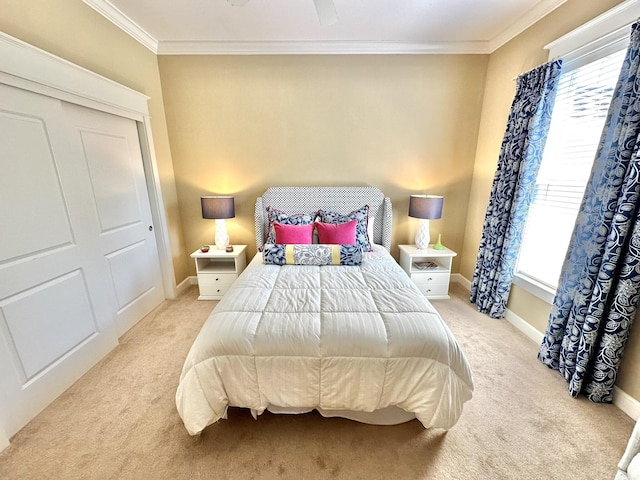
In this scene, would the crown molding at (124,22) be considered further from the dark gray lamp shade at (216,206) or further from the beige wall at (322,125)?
the dark gray lamp shade at (216,206)

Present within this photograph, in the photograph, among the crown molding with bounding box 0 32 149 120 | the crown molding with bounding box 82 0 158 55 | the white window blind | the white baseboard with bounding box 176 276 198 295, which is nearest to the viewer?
the crown molding with bounding box 0 32 149 120

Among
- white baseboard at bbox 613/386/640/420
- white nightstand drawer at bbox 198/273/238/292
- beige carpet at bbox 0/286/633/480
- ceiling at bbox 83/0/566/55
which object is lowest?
beige carpet at bbox 0/286/633/480

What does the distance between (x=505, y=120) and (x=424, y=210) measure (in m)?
1.16

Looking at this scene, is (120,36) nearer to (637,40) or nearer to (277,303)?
(277,303)

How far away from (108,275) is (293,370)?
1897 millimetres

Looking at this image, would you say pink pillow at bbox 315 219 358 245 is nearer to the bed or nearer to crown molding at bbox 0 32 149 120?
the bed

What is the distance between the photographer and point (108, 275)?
7.16 ft

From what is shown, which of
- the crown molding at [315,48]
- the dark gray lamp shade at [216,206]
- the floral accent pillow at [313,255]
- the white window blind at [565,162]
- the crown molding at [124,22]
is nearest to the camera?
the white window blind at [565,162]

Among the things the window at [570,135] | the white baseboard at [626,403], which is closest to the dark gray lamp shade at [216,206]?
the window at [570,135]

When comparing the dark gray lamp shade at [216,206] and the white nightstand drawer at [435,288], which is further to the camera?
the white nightstand drawer at [435,288]

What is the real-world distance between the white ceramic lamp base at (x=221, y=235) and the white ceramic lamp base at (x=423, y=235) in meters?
2.28

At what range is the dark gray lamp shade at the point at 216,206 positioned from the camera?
284cm

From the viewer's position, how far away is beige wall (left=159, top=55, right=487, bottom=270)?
9.37ft

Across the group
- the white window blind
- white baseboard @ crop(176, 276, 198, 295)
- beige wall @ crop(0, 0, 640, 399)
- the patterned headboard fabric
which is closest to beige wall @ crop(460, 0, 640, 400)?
beige wall @ crop(0, 0, 640, 399)
